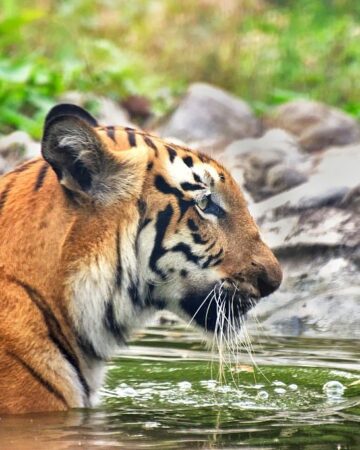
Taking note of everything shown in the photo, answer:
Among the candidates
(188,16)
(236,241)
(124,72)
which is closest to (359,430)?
(236,241)

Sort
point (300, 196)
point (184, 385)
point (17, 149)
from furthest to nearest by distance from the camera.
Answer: point (17, 149), point (300, 196), point (184, 385)

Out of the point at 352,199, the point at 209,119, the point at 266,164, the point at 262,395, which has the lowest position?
the point at 262,395

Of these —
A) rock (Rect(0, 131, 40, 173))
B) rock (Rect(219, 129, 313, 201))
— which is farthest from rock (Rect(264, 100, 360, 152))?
rock (Rect(0, 131, 40, 173))

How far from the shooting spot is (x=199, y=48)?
54.3 feet

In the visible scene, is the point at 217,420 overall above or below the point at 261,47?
below

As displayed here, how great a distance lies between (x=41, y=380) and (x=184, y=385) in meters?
1.11

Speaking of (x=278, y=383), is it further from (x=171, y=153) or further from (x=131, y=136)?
(x=131, y=136)

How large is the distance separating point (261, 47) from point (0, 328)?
11.6m

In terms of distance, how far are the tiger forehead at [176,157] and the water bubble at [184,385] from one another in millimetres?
1087

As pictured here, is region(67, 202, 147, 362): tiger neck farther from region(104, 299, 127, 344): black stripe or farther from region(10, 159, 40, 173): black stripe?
region(10, 159, 40, 173): black stripe

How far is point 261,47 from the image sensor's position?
1611 centimetres

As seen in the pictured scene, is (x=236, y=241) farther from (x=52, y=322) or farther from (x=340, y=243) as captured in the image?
(x=340, y=243)

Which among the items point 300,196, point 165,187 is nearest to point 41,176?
point 165,187

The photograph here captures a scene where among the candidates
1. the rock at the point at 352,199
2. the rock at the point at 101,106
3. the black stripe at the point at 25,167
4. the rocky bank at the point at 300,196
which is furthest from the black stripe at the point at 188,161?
the rock at the point at 101,106
